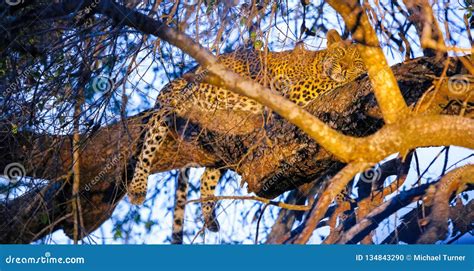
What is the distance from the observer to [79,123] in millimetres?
4344

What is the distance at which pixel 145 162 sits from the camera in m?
6.08

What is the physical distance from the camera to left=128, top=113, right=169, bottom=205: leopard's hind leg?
5945mm

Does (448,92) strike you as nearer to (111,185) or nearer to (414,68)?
(414,68)

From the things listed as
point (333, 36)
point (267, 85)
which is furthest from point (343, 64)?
point (333, 36)

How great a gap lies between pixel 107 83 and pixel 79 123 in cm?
28

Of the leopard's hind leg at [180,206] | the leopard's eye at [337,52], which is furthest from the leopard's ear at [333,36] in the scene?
the leopard's hind leg at [180,206]

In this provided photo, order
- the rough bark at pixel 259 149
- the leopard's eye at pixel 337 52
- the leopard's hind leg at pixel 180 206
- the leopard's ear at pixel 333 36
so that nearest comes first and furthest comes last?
the rough bark at pixel 259 149 < the leopard's ear at pixel 333 36 < the leopard's hind leg at pixel 180 206 < the leopard's eye at pixel 337 52

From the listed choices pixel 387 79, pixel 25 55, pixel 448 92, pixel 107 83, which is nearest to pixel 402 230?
pixel 448 92

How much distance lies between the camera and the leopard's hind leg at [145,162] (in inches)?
234

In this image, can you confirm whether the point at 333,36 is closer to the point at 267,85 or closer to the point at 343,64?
the point at 267,85

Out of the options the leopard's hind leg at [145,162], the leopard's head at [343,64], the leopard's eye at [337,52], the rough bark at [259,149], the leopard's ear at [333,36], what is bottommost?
the rough bark at [259,149]

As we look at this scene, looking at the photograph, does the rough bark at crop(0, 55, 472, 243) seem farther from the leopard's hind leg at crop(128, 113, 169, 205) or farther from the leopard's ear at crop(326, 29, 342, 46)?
the leopard's ear at crop(326, 29, 342, 46)

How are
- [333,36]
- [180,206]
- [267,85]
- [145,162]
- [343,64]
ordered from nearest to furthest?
[333,36]
[267,85]
[145,162]
[180,206]
[343,64]

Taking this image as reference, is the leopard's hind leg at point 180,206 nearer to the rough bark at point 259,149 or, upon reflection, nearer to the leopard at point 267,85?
the leopard at point 267,85
